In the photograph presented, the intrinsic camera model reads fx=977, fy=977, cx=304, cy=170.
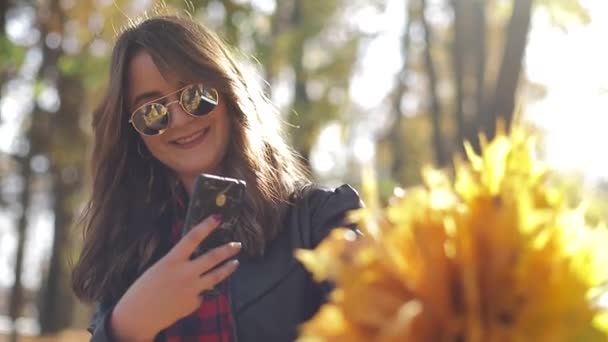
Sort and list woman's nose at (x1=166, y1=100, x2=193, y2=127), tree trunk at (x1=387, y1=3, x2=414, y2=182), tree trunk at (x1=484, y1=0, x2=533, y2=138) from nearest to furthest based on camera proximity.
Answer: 1. woman's nose at (x1=166, y1=100, x2=193, y2=127)
2. tree trunk at (x1=484, y1=0, x2=533, y2=138)
3. tree trunk at (x1=387, y1=3, x2=414, y2=182)

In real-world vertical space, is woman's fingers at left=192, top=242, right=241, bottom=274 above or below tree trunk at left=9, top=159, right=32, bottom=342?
below

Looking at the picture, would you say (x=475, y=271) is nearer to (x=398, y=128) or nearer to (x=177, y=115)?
(x=177, y=115)

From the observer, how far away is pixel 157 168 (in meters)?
2.76

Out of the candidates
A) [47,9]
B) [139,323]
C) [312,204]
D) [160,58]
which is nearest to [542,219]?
[139,323]

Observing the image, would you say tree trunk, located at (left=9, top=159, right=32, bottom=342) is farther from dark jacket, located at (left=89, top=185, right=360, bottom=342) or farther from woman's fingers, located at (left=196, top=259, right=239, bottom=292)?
woman's fingers, located at (left=196, top=259, right=239, bottom=292)

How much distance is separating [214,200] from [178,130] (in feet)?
2.28

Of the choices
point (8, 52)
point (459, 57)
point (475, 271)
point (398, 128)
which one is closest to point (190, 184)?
point (475, 271)

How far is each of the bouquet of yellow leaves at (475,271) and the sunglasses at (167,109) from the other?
4.12 ft

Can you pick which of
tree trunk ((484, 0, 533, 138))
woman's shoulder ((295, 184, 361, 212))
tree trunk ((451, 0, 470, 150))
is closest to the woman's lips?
woman's shoulder ((295, 184, 361, 212))

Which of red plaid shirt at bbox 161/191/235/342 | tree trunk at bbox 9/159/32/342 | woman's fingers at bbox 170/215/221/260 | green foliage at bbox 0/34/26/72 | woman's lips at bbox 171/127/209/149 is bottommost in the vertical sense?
woman's fingers at bbox 170/215/221/260

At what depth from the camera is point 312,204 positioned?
7.88 feet

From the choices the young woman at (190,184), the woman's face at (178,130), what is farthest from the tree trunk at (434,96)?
the woman's face at (178,130)

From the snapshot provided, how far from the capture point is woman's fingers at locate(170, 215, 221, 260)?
163 cm

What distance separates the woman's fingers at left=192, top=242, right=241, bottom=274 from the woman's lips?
2.65 ft
